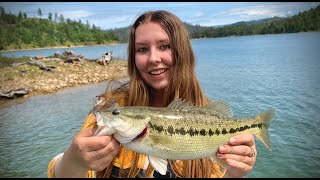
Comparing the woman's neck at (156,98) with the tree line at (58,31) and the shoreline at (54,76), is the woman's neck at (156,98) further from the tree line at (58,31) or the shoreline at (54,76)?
the tree line at (58,31)

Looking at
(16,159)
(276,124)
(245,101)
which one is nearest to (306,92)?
(245,101)

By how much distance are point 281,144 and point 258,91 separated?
10308mm

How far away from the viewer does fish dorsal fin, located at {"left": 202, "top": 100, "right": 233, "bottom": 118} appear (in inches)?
135

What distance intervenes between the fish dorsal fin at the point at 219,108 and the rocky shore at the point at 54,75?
67.2 ft

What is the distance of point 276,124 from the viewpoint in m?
15.4

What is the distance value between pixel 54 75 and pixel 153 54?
29.1m

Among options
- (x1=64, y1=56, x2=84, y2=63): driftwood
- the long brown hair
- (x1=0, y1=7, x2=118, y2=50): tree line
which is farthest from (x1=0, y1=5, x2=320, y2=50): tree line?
the long brown hair

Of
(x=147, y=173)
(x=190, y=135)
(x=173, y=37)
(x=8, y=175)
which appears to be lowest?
(x=8, y=175)

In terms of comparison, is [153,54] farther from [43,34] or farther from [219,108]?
[43,34]

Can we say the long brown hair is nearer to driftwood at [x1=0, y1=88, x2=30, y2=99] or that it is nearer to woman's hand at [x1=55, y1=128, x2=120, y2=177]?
woman's hand at [x1=55, y1=128, x2=120, y2=177]

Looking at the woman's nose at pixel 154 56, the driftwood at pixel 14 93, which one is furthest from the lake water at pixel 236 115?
the woman's nose at pixel 154 56

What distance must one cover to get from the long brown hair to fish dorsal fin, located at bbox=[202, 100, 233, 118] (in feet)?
2.89

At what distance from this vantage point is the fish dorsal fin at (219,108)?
344 centimetres

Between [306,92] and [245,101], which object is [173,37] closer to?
[245,101]
